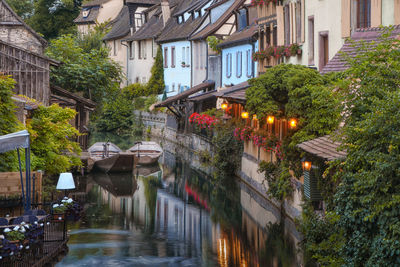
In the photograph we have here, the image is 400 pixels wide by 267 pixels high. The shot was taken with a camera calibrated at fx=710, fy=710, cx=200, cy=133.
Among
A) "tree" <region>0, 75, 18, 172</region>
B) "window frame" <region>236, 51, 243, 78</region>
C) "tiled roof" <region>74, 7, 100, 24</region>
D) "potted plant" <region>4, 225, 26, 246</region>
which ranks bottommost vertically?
"potted plant" <region>4, 225, 26, 246</region>

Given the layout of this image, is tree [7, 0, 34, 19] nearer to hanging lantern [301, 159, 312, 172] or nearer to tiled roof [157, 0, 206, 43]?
tiled roof [157, 0, 206, 43]

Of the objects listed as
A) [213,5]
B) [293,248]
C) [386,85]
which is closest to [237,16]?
[213,5]

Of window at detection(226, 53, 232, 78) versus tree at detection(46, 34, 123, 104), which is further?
window at detection(226, 53, 232, 78)

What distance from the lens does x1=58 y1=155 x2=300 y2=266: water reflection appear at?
16.0 meters

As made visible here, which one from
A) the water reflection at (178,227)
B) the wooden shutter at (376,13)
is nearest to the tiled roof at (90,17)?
the water reflection at (178,227)

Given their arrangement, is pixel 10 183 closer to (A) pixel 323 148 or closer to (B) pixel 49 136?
(B) pixel 49 136

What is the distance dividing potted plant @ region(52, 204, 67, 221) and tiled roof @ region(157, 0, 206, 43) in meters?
30.7

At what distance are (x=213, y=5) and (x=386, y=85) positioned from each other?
3435cm

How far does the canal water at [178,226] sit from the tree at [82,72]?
7038 millimetres

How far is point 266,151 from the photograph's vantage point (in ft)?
74.6

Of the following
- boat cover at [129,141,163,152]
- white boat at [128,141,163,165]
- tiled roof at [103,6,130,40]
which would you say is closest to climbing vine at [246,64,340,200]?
white boat at [128,141,163,165]

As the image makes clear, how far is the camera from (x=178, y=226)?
67.1 feet

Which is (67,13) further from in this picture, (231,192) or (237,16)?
(231,192)

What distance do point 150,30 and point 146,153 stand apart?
24.2 meters
